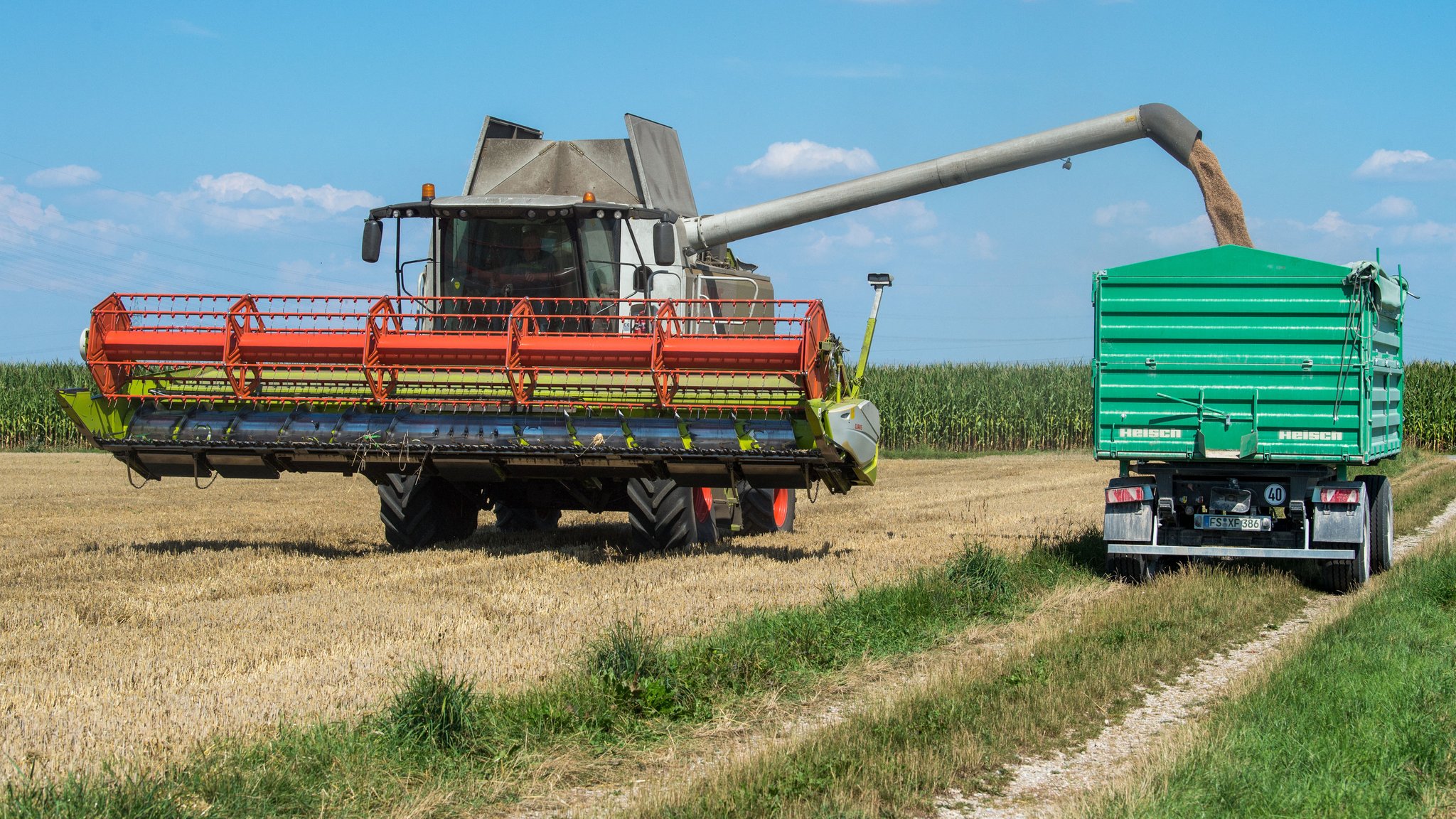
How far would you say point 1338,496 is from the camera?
960 centimetres

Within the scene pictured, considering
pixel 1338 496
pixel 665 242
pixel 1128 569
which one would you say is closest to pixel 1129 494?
pixel 1128 569

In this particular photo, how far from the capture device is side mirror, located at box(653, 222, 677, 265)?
1066cm

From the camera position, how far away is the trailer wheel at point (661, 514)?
10.6 metres

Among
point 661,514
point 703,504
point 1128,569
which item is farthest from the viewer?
point 703,504

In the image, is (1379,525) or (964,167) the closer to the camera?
(1379,525)

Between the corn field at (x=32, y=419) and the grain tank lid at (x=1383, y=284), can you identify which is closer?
the grain tank lid at (x=1383, y=284)

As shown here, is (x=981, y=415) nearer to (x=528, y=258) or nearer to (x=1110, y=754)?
(x=528, y=258)

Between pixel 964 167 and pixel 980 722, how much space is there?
393 inches

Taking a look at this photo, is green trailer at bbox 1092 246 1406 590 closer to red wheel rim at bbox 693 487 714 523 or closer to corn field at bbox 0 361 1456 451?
red wheel rim at bbox 693 487 714 523

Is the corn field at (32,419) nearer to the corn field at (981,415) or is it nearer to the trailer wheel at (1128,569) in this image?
the corn field at (981,415)

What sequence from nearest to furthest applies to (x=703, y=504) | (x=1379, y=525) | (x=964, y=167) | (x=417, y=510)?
(x=1379, y=525) → (x=417, y=510) → (x=703, y=504) → (x=964, y=167)

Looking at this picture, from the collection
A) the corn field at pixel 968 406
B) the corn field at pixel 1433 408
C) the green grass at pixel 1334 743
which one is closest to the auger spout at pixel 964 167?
the green grass at pixel 1334 743

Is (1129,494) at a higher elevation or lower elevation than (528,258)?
lower

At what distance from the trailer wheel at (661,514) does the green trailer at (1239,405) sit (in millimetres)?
3168
